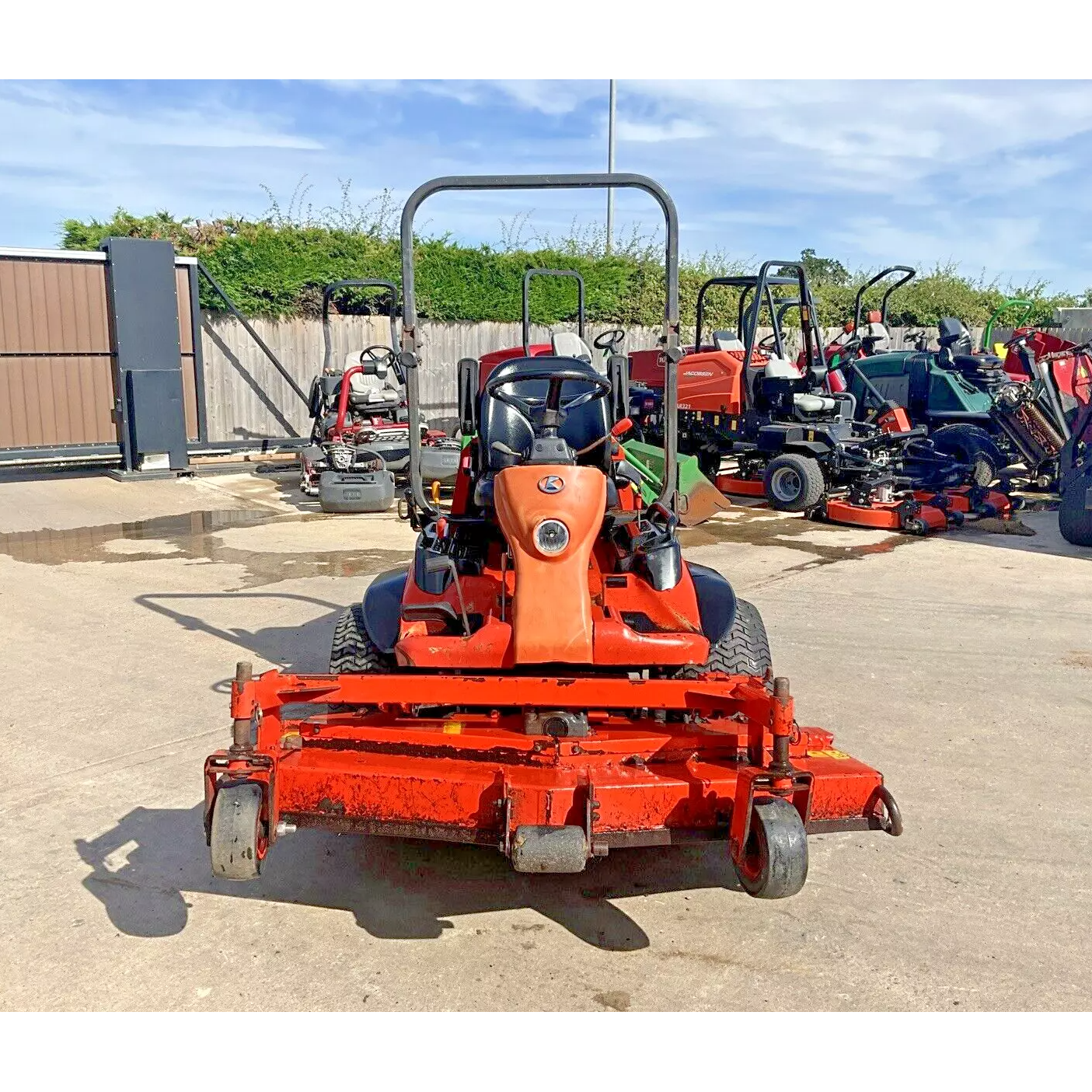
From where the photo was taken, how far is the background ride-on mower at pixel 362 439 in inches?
408

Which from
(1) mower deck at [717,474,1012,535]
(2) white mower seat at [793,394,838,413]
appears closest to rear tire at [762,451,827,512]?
(1) mower deck at [717,474,1012,535]

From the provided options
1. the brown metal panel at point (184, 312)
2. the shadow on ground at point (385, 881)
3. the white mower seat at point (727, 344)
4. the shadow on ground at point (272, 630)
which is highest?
the brown metal panel at point (184, 312)

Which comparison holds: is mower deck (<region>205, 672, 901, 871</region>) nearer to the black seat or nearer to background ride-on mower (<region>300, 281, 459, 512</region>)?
the black seat

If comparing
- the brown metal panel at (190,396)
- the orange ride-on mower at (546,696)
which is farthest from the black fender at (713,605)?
the brown metal panel at (190,396)

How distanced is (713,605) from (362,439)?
8.04m

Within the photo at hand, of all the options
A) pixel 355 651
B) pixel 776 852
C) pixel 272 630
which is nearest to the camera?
pixel 776 852

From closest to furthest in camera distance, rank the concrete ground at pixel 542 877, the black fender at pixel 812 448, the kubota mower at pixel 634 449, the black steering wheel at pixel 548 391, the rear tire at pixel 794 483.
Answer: the concrete ground at pixel 542 877
the black steering wheel at pixel 548 391
the kubota mower at pixel 634 449
the rear tire at pixel 794 483
the black fender at pixel 812 448

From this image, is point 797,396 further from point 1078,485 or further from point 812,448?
point 1078,485

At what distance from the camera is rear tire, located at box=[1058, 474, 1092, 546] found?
8914 millimetres

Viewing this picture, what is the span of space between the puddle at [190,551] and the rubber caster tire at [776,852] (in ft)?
16.7

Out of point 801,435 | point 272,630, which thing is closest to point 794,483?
point 801,435

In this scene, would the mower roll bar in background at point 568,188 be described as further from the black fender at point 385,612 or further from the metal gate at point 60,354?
the metal gate at point 60,354

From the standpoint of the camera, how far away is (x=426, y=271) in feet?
55.5
